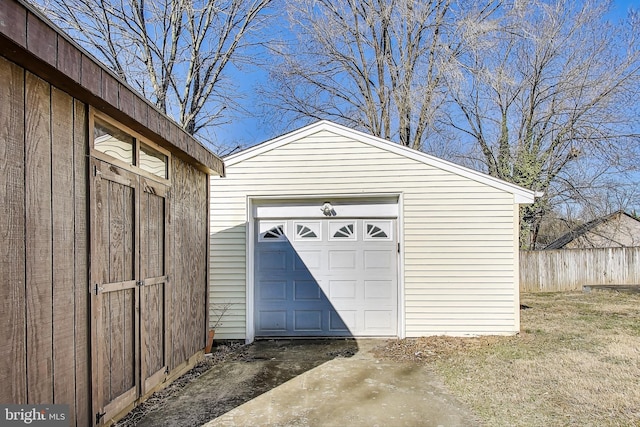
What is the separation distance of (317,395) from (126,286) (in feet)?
7.10

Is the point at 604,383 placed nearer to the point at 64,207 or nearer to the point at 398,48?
the point at 64,207

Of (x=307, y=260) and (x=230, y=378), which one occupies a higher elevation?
(x=307, y=260)

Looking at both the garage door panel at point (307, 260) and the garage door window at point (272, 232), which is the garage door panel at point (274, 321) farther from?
the garage door window at point (272, 232)

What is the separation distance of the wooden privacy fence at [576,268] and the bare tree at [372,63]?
563 centimetres

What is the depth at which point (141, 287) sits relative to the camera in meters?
3.49

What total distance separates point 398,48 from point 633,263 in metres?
10.9

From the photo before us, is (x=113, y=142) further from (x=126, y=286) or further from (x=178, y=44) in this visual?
(x=178, y=44)

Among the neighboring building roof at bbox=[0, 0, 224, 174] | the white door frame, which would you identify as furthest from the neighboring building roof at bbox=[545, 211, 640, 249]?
the neighboring building roof at bbox=[0, 0, 224, 174]

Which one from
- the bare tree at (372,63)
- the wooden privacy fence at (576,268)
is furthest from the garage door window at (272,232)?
the wooden privacy fence at (576,268)

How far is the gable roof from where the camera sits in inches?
244

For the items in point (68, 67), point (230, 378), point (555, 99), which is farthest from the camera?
point (555, 99)

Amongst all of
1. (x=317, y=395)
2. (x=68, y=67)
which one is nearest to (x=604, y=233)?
(x=317, y=395)

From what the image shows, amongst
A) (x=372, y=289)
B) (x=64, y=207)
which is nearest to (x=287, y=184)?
(x=372, y=289)

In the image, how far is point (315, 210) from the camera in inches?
257
